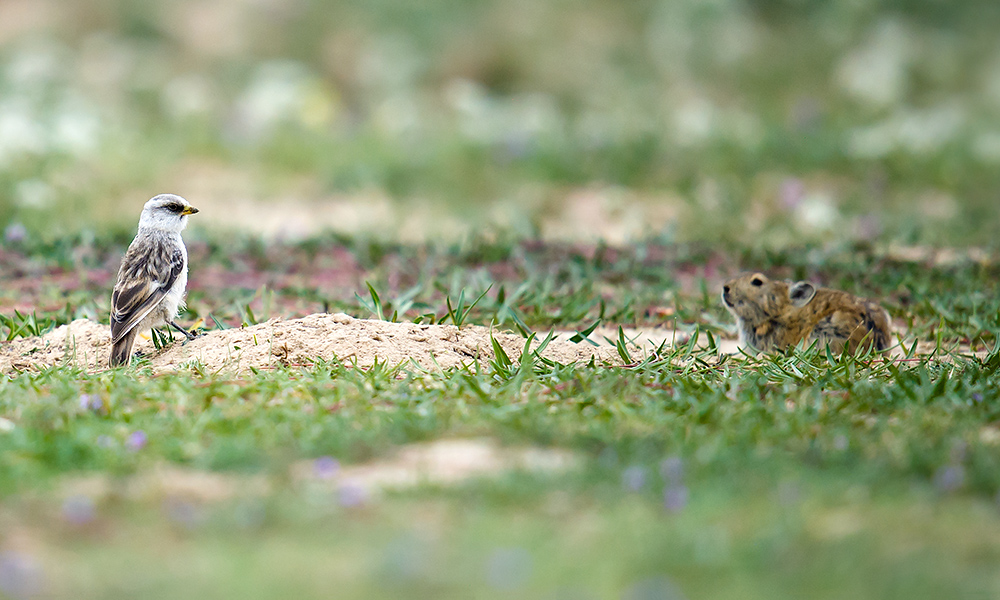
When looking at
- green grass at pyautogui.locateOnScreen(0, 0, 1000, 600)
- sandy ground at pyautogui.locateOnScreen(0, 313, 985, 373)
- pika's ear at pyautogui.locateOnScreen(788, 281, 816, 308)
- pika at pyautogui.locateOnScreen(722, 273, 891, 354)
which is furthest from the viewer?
pika's ear at pyautogui.locateOnScreen(788, 281, 816, 308)

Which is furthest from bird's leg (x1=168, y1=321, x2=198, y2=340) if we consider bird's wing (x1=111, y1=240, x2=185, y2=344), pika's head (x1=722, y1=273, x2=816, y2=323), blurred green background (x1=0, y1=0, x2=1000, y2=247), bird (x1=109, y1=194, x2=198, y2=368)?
blurred green background (x1=0, y1=0, x2=1000, y2=247)

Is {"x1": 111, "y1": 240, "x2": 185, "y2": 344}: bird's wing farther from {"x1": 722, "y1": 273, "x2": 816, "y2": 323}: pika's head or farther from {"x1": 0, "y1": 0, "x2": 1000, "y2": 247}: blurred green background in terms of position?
{"x1": 0, "y1": 0, "x2": 1000, "y2": 247}: blurred green background

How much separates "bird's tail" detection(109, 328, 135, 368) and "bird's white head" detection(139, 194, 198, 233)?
30.6 inches

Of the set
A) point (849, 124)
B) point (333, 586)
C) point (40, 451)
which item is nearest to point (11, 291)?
point (40, 451)

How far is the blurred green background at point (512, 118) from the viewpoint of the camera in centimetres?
1109

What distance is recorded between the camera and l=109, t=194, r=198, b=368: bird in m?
5.36

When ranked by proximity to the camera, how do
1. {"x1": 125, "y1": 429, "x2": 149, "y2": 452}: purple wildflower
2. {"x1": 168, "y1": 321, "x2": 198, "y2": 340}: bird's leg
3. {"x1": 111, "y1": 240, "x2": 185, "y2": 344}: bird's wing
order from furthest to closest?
{"x1": 168, "y1": 321, "x2": 198, "y2": 340}: bird's leg < {"x1": 111, "y1": 240, "x2": 185, "y2": 344}: bird's wing < {"x1": 125, "y1": 429, "x2": 149, "y2": 452}: purple wildflower

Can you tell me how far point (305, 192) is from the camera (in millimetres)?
12125

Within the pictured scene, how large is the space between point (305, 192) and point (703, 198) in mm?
4129

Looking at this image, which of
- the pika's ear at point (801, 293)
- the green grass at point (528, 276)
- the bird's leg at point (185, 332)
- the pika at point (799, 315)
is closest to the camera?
the green grass at point (528, 276)

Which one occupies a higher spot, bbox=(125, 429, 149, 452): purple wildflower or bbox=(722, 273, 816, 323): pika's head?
bbox=(125, 429, 149, 452): purple wildflower

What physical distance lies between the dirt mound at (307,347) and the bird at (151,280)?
15 cm

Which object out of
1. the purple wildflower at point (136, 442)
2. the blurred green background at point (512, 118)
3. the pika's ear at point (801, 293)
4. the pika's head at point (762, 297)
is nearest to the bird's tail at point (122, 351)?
the purple wildflower at point (136, 442)

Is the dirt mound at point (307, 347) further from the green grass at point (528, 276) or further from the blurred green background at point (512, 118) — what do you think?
the blurred green background at point (512, 118)
